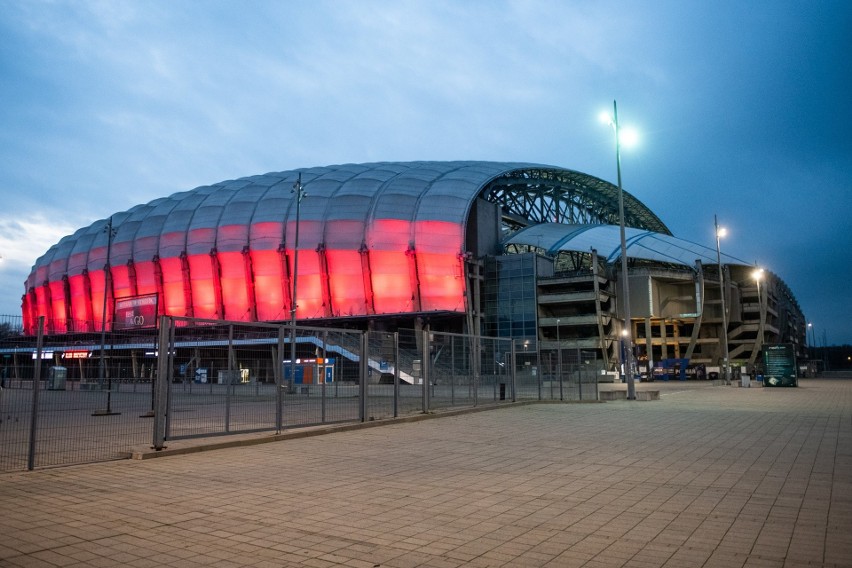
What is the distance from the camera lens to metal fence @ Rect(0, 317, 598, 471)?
1155cm

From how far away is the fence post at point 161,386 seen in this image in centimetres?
1152

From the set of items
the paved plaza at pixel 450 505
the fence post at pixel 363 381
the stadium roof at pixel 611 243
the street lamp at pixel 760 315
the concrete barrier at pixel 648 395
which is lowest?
the concrete barrier at pixel 648 395

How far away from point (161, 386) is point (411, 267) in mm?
52589

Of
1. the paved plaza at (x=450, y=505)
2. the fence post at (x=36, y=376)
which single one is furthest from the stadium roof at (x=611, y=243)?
the fence post at (x=36, y=376)

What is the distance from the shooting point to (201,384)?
13438 mm

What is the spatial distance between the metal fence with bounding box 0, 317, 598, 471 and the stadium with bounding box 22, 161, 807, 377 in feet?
135

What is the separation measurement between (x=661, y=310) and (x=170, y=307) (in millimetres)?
57543

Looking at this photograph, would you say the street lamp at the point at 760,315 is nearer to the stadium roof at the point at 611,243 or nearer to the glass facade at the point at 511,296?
the stadium roof at the point at 611,243

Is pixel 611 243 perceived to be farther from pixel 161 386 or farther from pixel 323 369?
pixel 161 386

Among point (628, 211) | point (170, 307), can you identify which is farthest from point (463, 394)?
point (628, 211)

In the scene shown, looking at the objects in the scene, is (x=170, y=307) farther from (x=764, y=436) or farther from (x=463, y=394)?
(x=764, y=436)

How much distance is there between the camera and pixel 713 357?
3182 inches

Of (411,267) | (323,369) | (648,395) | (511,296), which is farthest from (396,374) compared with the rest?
(511,296)

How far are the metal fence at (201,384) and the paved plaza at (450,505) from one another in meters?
1.43
